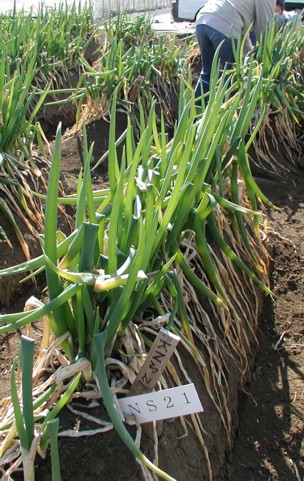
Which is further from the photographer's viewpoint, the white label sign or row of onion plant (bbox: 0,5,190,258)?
row of onion plant (bbox: 0,5,190,258)

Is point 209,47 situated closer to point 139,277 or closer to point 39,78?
point 39,78

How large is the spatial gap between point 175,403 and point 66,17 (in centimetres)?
417

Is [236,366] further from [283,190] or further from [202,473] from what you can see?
[283,190]

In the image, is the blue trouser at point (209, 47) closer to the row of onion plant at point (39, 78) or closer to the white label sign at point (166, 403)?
the row of onion plant at point (39, 78)

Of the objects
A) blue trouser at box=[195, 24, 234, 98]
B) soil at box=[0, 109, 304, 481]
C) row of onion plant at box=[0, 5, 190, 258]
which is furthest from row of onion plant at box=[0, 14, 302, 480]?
blue trouser at box=[195, 24, 234, 98]

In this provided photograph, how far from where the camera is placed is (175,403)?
1033 millimetres

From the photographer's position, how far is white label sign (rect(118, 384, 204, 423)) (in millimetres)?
1022

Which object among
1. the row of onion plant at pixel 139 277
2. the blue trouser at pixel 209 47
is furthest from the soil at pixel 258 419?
the blue trouser at pixel 209 47

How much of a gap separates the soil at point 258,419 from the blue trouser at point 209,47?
1407mm

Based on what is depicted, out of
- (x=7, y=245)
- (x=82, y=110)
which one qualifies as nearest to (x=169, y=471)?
(x=7, y=245)

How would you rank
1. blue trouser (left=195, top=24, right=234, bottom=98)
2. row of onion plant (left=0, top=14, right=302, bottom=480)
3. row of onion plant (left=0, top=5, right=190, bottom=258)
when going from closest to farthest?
1. row of onion plant (left=0, top=14, right=302, bottom=480)
2. row of onion plant (left=0, top=5, right=190, bottom=258)
3. blue trouser (left=195, top=24, right=234, bottom=98)

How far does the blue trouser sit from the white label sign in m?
2.85

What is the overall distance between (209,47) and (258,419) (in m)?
2.87

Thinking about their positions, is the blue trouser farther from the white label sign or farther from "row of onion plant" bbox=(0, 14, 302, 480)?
the white label sign
